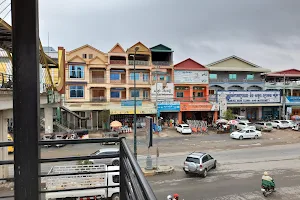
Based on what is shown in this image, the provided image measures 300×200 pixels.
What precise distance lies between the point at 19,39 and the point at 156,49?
93.4ft

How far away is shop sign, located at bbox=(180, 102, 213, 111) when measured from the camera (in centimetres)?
2820

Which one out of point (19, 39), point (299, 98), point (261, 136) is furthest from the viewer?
point (299, 98)

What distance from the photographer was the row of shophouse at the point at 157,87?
26.3 meters

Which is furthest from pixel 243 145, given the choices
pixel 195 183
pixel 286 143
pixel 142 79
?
pixel 142 79

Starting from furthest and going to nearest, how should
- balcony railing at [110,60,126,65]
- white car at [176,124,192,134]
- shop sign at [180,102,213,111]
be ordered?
shop sign at [180,102,213,111], balcony railing at [110,60,126,65], white car at [176,124,192,134]

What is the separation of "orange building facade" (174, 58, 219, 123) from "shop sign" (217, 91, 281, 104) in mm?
2019

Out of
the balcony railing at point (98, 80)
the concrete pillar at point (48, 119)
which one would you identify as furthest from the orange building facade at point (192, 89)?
the concrete pillar at point (48, 119)

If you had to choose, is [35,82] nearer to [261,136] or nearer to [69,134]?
[69,134]

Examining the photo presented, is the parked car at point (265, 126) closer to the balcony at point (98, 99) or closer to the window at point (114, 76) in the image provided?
the window at point (114, 76)

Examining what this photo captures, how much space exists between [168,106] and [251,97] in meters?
10.6

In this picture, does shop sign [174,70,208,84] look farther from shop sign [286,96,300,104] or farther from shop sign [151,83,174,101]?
shop sign [286,96,300,104]

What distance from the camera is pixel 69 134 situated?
20.0 meters

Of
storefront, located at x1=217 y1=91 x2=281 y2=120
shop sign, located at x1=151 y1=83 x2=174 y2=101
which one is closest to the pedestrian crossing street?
shop sign, located at x1=151 y1=83 x2=174 y2=101

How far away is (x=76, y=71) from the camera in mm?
26125
